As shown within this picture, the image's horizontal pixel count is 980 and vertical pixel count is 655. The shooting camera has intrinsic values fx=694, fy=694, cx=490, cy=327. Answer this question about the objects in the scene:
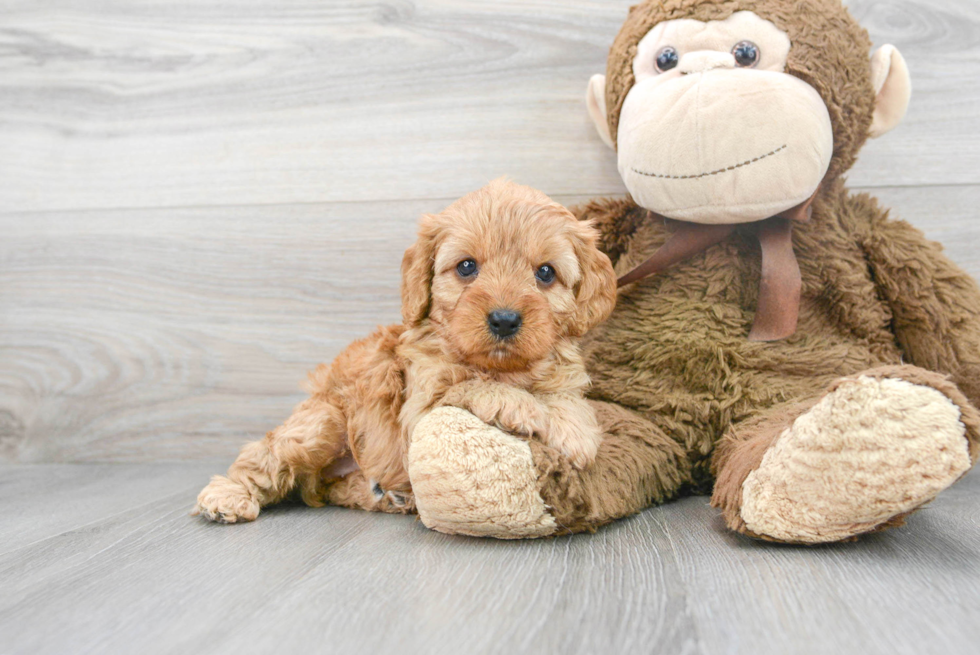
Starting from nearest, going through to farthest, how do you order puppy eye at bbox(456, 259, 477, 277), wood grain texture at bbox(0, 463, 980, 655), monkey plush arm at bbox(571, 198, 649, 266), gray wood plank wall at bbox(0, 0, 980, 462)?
wood grain texture at bbox(0, 463, 980, 655)
puppy eye at bbox(456, 259, 477, 277)
monkey plush arm at bbox(571, 198, 649, 266)
gray wood plank wall at bbox(0, 0, 980, 462)

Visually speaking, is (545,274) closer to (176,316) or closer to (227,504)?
(227,504)

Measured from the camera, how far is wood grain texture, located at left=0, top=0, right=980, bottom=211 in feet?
5.75

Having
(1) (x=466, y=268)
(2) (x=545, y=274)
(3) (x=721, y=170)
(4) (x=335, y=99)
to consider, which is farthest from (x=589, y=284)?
(4) (x=335, y=99)

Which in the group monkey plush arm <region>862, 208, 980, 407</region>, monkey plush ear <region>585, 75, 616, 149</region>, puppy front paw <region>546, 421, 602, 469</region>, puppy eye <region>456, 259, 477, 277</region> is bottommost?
puppy front paw <region>546, 421, 602, 469</region>

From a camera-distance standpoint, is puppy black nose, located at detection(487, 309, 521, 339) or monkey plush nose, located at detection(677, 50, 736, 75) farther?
monkey plush nose, located at detection(677, 50, 736, 75)

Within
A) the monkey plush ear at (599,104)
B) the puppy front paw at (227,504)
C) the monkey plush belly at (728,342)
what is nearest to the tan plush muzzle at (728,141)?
the monkey plush belly at (728,342)

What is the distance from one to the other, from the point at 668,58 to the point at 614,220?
36cm

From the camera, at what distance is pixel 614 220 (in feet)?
5.27

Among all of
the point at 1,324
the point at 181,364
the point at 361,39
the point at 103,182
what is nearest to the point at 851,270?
the point at 361,39

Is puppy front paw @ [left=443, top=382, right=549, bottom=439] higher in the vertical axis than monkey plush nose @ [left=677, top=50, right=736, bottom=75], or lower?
lower

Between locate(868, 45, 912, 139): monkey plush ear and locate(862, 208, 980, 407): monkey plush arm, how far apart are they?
20 cm

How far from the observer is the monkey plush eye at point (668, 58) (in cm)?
141

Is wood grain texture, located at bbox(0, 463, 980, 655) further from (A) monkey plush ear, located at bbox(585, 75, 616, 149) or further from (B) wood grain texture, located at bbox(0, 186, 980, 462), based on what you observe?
(A) monkey plush ear, located at bbox(585, 75, 616, 149)

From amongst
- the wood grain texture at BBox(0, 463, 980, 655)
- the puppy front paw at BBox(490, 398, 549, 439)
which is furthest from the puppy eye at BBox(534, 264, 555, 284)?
the wood grain texture at BBox(0, 463, 980, 655)
